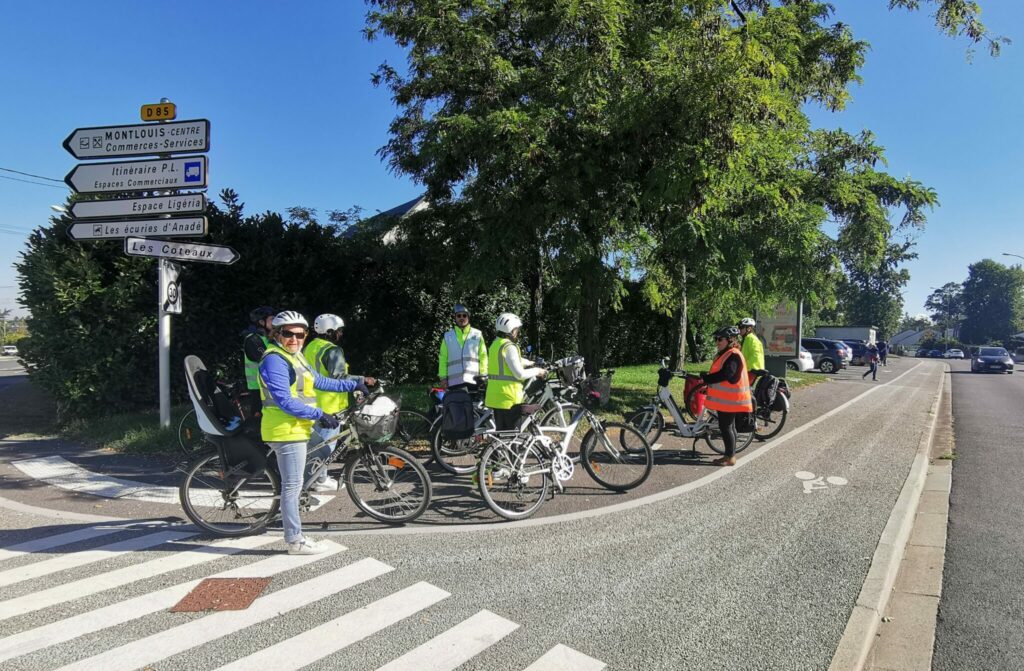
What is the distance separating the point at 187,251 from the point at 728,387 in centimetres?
758

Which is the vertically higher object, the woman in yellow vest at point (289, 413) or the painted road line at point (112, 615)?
the woman in yellow vest at point (289, 413)

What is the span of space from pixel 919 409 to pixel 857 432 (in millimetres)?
5123

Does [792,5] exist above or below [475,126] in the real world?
above

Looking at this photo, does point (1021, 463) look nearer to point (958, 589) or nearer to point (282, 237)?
point (958, 589)

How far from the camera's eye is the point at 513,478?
509 centimetres

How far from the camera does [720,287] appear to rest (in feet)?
29.9

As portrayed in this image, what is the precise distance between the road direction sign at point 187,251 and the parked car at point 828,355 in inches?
1085

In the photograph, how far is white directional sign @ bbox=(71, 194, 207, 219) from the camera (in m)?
7.94

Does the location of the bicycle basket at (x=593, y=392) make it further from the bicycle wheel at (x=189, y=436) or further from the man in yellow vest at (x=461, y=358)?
the bicycle wheel at (x=189, y=436)

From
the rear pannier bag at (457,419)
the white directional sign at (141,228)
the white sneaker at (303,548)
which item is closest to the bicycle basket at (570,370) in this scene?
the rear pannier bag at (457,419)

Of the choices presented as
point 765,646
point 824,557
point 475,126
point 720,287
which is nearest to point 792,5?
point 720,287

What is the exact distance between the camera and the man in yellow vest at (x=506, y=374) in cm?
552

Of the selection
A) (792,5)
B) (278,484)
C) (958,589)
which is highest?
(792,5)

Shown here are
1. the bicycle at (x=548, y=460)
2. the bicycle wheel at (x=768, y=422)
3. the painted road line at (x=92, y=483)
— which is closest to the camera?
the bicycle at (x=548, y=460)
